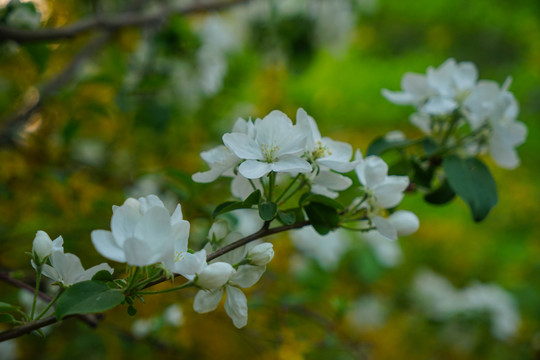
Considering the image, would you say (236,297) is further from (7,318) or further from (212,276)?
(7,318)

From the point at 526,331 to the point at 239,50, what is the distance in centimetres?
160

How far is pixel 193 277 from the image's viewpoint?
0.42m

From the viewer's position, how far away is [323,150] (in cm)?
52

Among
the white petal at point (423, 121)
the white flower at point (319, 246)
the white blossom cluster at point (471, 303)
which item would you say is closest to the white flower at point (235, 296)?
the white petal at point (423, 121)

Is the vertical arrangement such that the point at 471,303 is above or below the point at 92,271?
below

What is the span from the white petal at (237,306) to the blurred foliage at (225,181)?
286 millimetres

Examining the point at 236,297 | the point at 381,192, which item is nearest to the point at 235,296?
→ the point at 236,297

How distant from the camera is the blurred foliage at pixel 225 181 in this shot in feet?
3.44

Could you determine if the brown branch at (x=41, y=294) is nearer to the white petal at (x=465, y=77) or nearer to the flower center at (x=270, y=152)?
the flower center at (x=270, y=152)

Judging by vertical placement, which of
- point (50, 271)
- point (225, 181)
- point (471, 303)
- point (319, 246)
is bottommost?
point (471, 303)

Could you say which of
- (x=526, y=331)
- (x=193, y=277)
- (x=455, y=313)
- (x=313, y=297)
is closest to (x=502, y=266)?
(x=526, y=331)

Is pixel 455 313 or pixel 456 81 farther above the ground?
pixel 456 81

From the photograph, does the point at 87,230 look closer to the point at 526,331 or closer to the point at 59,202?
the point at 59,202

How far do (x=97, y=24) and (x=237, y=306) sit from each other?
80 cm
